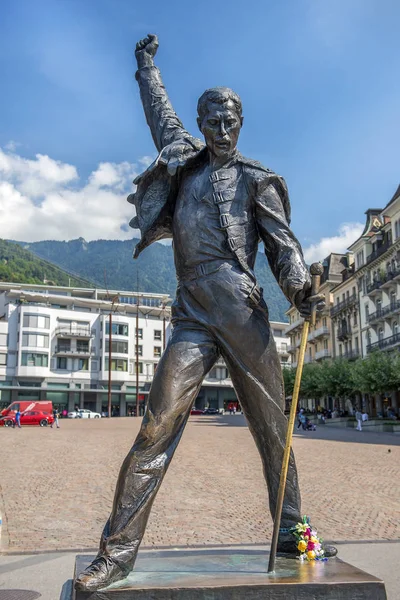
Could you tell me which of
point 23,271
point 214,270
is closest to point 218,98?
point 214,270

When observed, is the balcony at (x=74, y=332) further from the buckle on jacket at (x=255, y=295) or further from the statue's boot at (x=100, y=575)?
the statue's boot at (x=100, y=575)

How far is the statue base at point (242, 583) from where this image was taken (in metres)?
3.10

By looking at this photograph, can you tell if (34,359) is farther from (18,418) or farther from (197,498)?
(197,498)

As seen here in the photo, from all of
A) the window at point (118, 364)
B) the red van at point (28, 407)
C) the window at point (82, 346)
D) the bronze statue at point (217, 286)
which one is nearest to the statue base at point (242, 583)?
the bronze statue at point (217, 286)

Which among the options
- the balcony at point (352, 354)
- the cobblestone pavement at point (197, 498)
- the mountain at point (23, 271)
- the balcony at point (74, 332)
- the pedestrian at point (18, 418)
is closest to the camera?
the cobblestone pavement at point (197, 498)

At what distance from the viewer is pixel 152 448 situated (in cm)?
361

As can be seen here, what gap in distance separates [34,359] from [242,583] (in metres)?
69.5

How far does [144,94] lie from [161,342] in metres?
74.5

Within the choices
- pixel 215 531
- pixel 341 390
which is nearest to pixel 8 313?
pixel 341 390

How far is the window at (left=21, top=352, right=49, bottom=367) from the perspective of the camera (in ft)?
227

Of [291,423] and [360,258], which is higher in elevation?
[360,258]

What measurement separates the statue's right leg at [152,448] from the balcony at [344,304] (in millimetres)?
58139

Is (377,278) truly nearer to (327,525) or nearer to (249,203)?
(327,525)

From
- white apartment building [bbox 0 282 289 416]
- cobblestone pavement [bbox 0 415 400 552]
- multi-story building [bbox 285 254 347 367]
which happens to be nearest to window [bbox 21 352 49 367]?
white apartment building [bbox 0 282 289 416]
